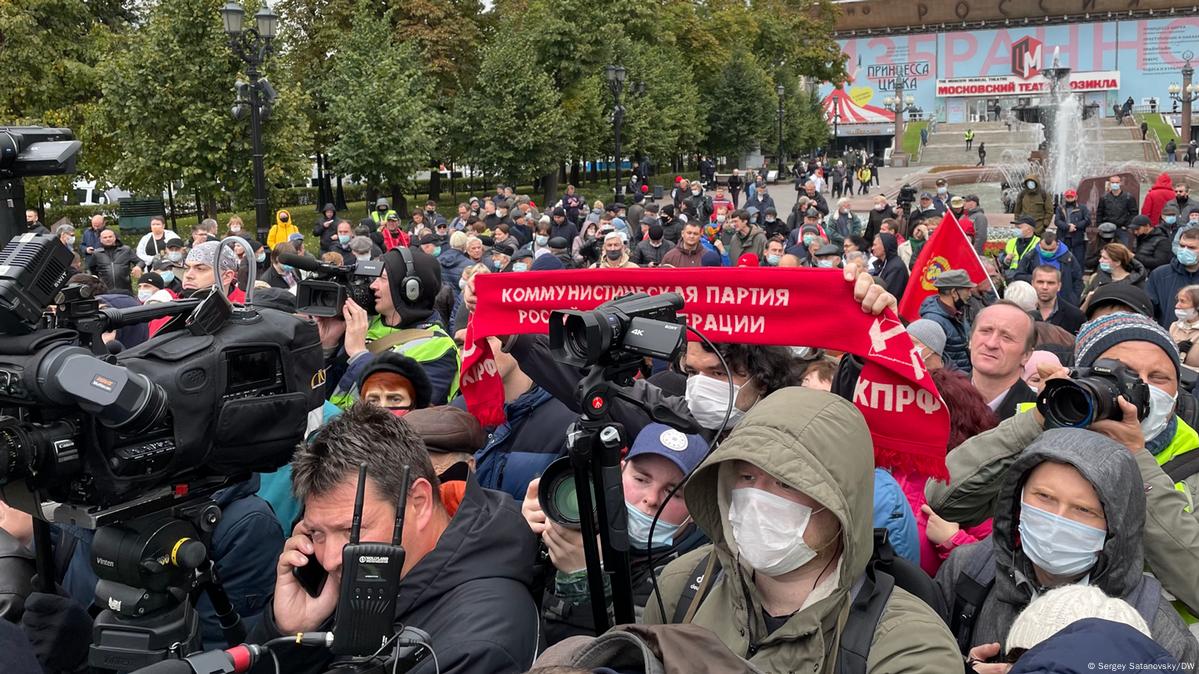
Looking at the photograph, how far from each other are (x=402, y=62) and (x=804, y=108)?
35.3 metres

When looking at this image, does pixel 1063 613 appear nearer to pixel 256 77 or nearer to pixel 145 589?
pixel 145 589

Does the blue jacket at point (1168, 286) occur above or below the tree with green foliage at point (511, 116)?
below

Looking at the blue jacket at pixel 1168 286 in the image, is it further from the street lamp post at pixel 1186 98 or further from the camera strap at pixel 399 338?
the street lamp post at pixel 1186 98

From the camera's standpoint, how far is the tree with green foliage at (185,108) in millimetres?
24047

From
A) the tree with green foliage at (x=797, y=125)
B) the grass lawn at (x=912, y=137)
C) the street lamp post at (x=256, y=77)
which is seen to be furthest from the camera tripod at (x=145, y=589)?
the grass lawn at (x=912, y=137)

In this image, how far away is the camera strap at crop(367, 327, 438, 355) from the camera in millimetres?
5637

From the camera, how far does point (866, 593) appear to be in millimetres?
2721

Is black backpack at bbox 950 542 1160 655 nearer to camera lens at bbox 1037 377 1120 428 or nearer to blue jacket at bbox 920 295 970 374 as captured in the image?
camera lens at bbox 1037 377 1120 428

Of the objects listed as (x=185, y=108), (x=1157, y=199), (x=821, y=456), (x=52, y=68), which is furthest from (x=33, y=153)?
(x=52, y=68)

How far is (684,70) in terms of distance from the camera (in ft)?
158

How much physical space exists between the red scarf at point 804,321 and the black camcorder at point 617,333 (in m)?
0.85

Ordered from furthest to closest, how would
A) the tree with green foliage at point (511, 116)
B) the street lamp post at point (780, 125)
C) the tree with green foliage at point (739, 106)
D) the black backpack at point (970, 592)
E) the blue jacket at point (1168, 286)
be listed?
1. the street lamp post at point (780, 125)
2. the tree with green foliage at point (739, 106)
3. the tree with green foliage at point (511, 116)
4. the blue jacket at point (1168, 286)
5. the black backpack at point (970, 592)

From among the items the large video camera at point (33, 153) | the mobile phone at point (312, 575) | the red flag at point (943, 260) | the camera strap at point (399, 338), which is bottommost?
the mobile phone at point (312, 575)

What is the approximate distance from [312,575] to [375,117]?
27080mm
